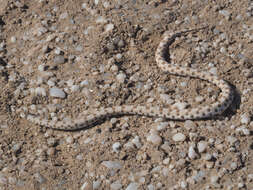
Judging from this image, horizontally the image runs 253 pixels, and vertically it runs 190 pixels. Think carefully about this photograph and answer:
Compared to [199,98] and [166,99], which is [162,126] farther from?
[199,98]

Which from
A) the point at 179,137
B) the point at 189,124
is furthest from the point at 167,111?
the point at 179,137

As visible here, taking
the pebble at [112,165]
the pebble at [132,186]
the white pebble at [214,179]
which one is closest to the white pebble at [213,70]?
the white pebble at [214,179]

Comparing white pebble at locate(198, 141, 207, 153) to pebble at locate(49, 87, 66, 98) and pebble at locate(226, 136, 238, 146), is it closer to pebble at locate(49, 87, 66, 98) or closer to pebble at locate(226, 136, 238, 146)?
pebble at locate(226, 136, 238, 146)

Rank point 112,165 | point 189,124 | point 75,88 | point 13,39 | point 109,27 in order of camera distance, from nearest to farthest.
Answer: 1. point 112,165
2. point 189,124
3. point 75,88
4. point 109,27
5. point 13,39


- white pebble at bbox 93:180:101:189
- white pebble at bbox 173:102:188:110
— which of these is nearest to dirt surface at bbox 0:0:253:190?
white pebble at bbox 93:180:101:189

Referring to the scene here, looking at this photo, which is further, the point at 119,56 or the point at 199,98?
the point at 119,56
